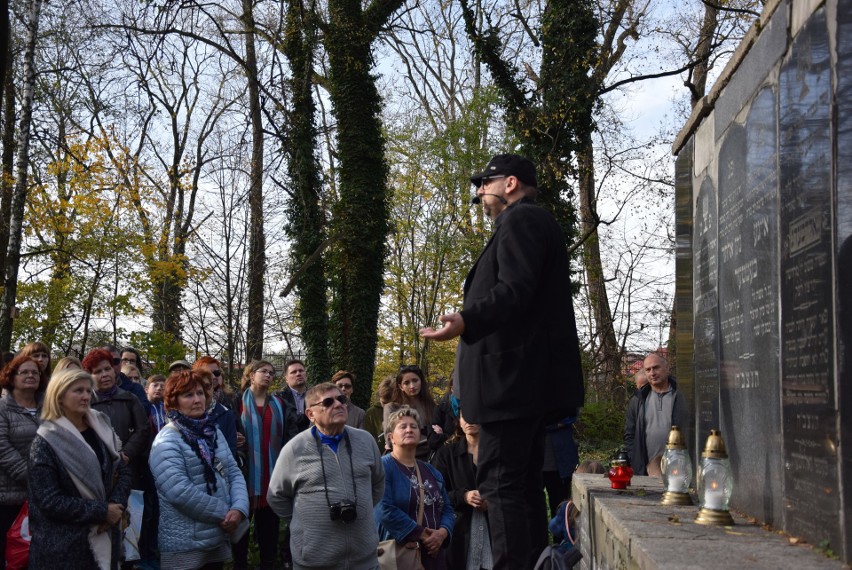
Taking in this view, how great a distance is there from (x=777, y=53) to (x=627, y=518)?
2.19m

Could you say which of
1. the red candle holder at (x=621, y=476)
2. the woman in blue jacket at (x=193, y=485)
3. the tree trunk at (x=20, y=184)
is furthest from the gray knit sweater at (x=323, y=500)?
the tree trunk at (x=20, y=184)

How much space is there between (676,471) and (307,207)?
16.3 meters

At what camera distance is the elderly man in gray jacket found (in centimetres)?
611

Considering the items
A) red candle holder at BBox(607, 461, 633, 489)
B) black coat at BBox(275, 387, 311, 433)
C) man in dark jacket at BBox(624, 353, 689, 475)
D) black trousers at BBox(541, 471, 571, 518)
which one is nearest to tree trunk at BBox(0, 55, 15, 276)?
black coat at BBox(275, 387, 311, 433)

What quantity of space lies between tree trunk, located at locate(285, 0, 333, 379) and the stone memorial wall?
14.8m

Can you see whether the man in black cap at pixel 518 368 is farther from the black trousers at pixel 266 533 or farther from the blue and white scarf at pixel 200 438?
the black trousers at pixel 266 533

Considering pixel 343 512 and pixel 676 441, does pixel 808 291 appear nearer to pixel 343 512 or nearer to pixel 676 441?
pixel 676 441

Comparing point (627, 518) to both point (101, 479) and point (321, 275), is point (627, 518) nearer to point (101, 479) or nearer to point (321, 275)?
point (101, 479)

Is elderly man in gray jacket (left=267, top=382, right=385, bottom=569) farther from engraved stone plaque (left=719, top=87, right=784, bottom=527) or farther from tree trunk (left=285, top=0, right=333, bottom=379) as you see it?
tree trunk (left=285, top=0, right=333, bottom=379)

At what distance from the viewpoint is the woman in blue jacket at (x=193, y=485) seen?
21.5 ft

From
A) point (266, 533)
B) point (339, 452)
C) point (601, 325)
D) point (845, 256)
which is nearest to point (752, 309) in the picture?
point (845, 256)

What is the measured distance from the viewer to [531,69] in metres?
21.0

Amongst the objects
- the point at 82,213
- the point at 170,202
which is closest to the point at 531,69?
the point at 82,213

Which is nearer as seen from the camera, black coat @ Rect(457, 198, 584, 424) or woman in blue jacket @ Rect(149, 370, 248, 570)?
black coat @ Rect(457, 198, 584, 424)
